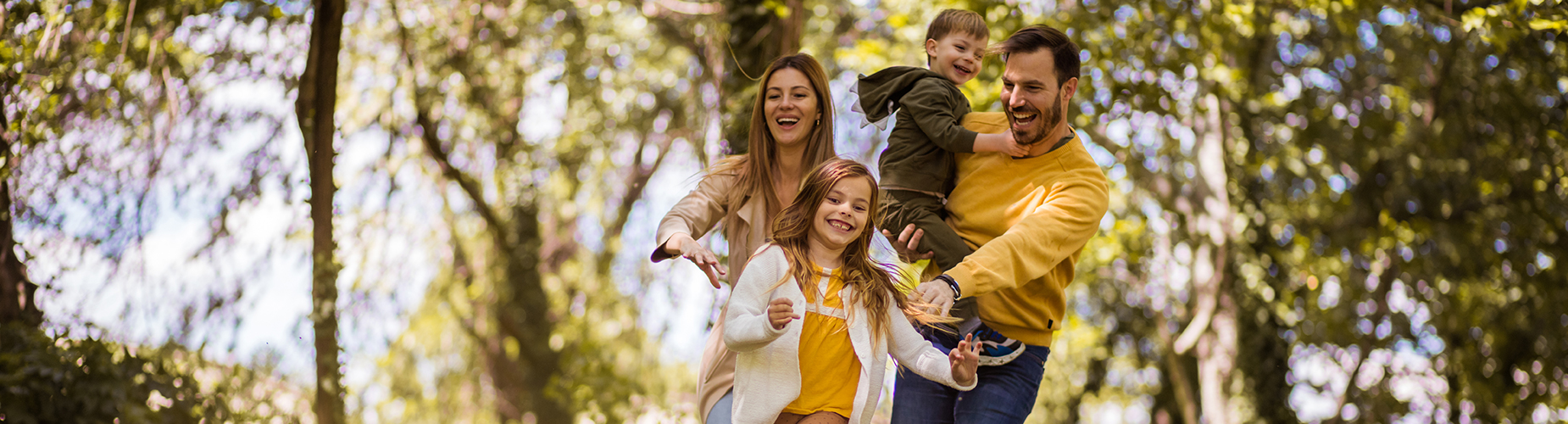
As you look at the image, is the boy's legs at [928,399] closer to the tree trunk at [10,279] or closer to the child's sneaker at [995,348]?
the child's sneaker at [995,348]

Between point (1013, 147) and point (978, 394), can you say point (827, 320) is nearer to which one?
point (978, 394)

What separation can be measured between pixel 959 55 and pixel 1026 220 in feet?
2.02

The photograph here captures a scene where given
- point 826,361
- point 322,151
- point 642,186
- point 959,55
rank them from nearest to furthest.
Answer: point 826,361 < point 959,55 < point 322,151 < point 642,186

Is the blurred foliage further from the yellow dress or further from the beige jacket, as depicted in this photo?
the yellow dress

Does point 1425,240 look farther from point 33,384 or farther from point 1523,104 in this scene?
point 33,384

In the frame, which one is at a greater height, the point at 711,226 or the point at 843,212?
the point at 843,212

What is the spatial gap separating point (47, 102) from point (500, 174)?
4.47 m

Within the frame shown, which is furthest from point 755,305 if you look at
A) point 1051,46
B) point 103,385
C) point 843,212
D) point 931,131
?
point 103,385

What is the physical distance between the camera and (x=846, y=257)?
2270 mm

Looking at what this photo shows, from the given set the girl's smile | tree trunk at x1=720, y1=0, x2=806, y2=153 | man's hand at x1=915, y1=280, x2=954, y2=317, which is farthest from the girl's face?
tree trunk at x1=720, y1=0, x2=806, y2=153

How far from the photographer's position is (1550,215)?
7070 millimetres

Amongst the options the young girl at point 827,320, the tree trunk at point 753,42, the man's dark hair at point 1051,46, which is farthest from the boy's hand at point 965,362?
the tree trunk at point 753,42

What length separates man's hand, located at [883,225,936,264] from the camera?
8.08 feet

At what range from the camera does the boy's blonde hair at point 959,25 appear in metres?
2.70
